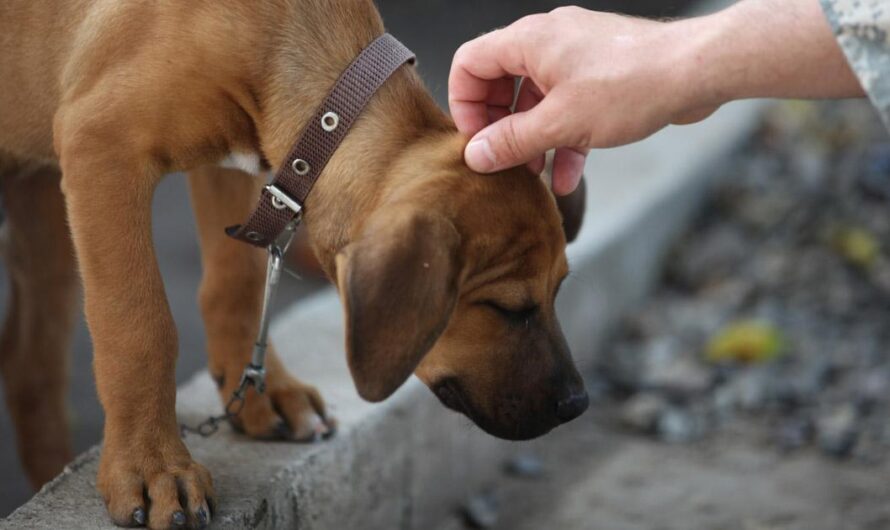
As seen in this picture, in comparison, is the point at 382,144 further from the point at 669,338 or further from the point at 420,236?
the point at 669,338

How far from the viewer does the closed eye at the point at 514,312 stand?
9.73 ft

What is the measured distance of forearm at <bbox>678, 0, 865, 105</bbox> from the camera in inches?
103

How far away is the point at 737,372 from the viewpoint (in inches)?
205

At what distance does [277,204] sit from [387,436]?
113 centimetres

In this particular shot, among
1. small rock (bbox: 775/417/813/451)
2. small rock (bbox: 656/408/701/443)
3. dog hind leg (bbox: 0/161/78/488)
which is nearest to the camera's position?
dog hind leg (bbox: 0/161/78/488)

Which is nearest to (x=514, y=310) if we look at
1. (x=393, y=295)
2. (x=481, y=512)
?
(x=393, y=295)

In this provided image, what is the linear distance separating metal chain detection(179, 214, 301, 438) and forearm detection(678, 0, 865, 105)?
1023mm

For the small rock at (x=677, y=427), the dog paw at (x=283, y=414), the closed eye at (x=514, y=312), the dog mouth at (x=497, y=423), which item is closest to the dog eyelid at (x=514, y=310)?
the closed eye at (x=514, y=312)

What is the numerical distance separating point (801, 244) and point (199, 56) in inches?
157

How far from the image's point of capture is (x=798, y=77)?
267 centimetres

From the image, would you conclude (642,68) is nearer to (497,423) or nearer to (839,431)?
(497,423)

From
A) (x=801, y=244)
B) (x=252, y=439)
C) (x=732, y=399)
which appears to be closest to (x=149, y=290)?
(x=252, y=439)

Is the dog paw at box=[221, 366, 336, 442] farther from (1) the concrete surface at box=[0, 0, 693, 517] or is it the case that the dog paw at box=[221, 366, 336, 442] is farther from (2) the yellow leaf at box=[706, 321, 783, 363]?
(2) the yellow leaf at box=[706, 321, 783, 363]

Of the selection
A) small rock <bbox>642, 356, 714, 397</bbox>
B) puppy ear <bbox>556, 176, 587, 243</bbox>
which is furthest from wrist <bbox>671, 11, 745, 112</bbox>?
small rock <bbox>642, 356, 714, 397</bbox>
